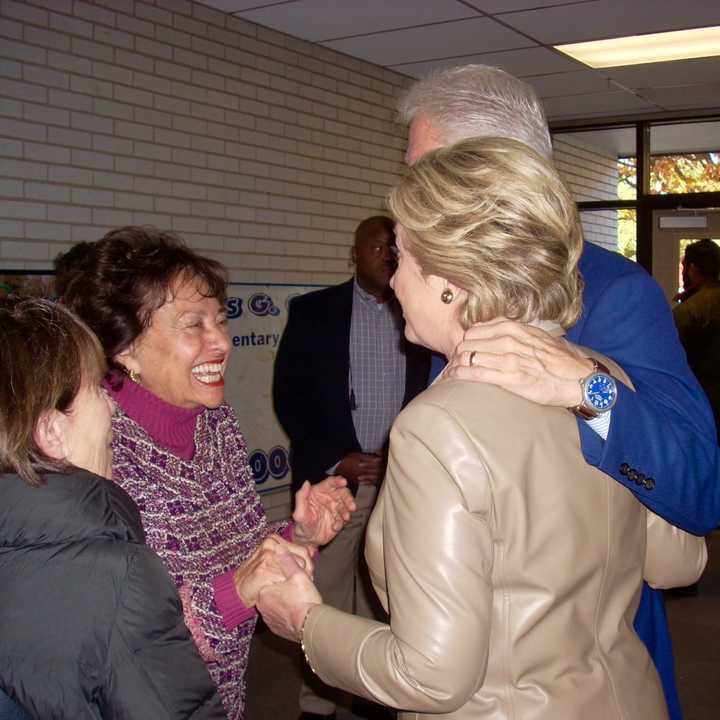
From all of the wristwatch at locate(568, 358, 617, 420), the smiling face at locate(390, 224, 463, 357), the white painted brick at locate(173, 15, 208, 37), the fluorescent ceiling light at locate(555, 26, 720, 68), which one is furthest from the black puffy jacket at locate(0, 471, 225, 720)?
the fluorescent ceiling light at locate(555, 26, 720, 68)

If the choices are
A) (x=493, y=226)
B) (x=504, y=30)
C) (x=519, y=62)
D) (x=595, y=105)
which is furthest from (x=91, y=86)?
(x=595, y=105)

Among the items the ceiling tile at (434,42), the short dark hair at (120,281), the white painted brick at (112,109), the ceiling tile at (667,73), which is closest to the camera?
the short dark hair at (120,281)

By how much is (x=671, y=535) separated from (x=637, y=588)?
16 centimetres

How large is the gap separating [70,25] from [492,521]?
4.46 metres

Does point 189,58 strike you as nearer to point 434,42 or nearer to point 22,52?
point 22,52

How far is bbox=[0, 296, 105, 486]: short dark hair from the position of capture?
1.48 metres

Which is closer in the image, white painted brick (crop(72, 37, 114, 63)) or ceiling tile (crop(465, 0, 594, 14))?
white painted brick (crop(72, 37, 114, 63))

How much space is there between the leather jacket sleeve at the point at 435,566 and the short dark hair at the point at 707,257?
5649 millimetres

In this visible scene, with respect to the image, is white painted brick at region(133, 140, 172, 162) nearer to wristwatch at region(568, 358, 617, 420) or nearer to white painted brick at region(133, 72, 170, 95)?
white painted brick at region(133, 72, 170, 95)

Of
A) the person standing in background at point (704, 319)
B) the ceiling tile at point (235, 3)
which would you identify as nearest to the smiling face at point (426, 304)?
the ceiling tile at point (235, 3)

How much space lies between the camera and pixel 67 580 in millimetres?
1400

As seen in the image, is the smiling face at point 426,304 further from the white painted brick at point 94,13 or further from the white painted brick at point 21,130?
the white painted brick at point 94,13

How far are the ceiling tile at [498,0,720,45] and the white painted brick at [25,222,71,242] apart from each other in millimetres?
3070

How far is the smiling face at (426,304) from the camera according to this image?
1558mm
